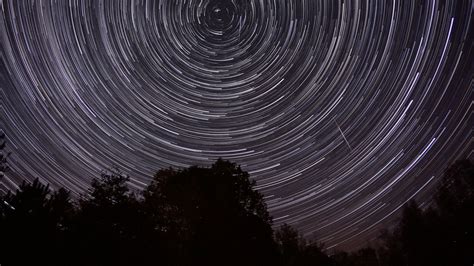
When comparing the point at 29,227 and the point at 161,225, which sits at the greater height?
the point at 161,225

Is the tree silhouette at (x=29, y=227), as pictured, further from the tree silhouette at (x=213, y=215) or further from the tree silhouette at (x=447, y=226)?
the tree silhouette at (x=447, y=226)

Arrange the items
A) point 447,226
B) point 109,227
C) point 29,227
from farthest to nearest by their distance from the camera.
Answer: point 447,226 → point 109,227 → point 29,227

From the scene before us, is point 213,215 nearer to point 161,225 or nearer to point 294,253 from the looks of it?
point 161,225

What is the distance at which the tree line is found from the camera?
46.5 feet

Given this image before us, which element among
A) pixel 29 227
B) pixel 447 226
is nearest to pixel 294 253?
pixel 447 226

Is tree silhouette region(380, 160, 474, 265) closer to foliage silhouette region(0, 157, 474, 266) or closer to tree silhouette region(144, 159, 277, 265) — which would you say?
foliage silhouette region(0, 157, 474, 266)

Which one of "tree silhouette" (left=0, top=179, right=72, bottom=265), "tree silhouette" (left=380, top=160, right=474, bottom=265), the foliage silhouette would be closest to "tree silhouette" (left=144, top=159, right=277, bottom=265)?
the foliage silhouette

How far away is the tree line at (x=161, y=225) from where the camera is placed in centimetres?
1416

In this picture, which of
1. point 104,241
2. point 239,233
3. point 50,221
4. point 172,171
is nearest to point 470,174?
point 239,233

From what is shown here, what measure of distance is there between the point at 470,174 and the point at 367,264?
2452 centimetres

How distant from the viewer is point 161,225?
20.9 meters

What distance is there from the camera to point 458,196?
1117 inches

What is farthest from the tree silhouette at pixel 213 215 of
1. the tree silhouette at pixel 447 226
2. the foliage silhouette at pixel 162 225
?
the tree silhouette at pixel 447 226

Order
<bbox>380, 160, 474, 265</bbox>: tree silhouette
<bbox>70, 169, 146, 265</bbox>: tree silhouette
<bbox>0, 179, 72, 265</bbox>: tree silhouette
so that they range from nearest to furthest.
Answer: <bbox>0, 179, 72, 265</bbox>: tree silhouette < <bbox>70, 169, 146, 265</bbox>: tree silhouette < <bbox>380, 160, 474, 265</bbox>: tree silhouette
